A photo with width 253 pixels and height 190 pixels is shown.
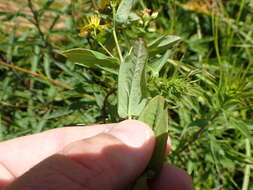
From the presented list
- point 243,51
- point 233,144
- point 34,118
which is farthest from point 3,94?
point 243,51

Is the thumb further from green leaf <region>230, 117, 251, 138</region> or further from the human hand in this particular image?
green leaf <region>230, 117, 251, 138</region>

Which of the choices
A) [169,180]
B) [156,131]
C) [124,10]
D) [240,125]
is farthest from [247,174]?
[124,10]

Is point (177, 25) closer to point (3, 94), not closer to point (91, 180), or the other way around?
point (3, 94)

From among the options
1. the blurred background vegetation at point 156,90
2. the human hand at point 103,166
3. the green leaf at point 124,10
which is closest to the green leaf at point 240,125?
the blurred background vegetation at point 156,90

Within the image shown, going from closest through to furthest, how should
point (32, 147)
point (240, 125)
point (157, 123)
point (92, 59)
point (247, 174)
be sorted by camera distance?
point (157, 123) → point (92, 59) → point (32, 147) → point (240, 125) → point (247, 174)

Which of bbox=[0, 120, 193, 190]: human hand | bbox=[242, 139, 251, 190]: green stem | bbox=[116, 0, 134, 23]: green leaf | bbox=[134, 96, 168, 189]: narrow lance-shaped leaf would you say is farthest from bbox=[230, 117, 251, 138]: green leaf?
bbox=[116, 0, 134, 23]: green leaf

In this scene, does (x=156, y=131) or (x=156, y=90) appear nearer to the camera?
(x=156, y=131)

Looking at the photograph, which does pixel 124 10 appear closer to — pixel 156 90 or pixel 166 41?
pixel 166 41
